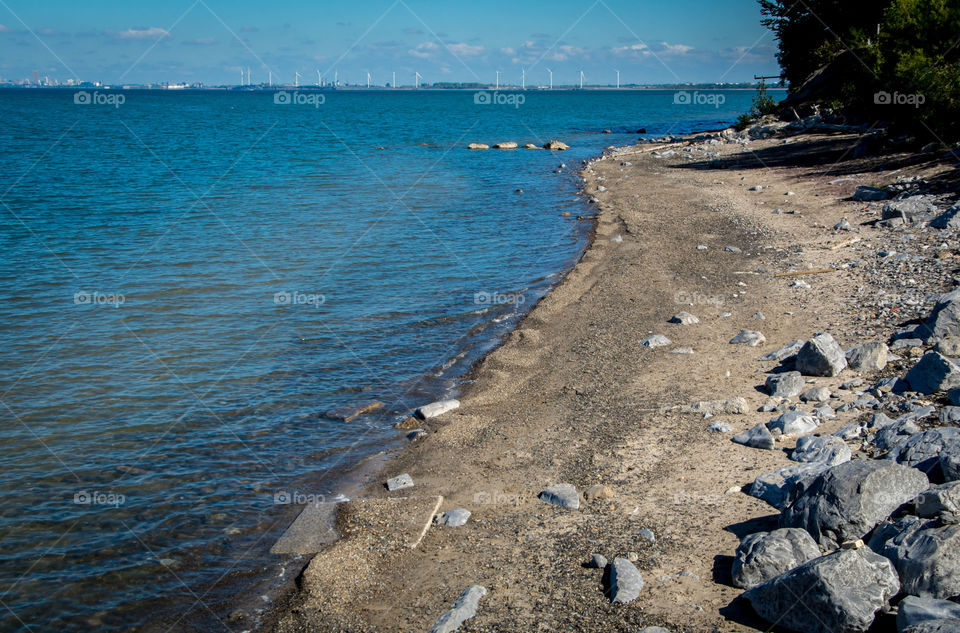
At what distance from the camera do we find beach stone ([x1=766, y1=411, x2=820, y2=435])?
821cm

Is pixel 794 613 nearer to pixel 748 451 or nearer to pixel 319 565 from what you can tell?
pixel 748 451

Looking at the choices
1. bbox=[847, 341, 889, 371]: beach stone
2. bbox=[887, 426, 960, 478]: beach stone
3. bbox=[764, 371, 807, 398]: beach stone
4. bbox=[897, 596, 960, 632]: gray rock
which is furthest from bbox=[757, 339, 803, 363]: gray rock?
bbox=[897, 596, 960, 632]: gray rock

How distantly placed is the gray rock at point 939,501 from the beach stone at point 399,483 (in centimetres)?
527

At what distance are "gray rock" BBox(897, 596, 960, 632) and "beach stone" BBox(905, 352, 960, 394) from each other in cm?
450

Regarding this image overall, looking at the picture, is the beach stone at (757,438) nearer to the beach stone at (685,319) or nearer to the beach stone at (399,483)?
the beach stone at (399,483)

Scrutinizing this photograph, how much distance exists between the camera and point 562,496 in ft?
25.2

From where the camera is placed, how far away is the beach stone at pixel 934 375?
816cm

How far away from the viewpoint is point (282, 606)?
658cm

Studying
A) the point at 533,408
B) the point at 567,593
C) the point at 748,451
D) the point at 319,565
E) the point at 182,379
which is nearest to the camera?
the point at 567,593

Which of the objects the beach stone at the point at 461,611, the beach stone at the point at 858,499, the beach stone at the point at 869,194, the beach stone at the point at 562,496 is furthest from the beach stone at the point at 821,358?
the beach stone at the point at 869,194

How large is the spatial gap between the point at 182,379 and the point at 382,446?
424 centimetres

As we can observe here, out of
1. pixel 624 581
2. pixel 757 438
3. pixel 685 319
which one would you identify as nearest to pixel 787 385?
pixel 757 438

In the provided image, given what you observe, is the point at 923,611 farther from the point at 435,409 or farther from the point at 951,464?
the point at 435,409

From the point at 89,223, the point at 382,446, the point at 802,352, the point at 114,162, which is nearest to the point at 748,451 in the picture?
the point at 802,352
